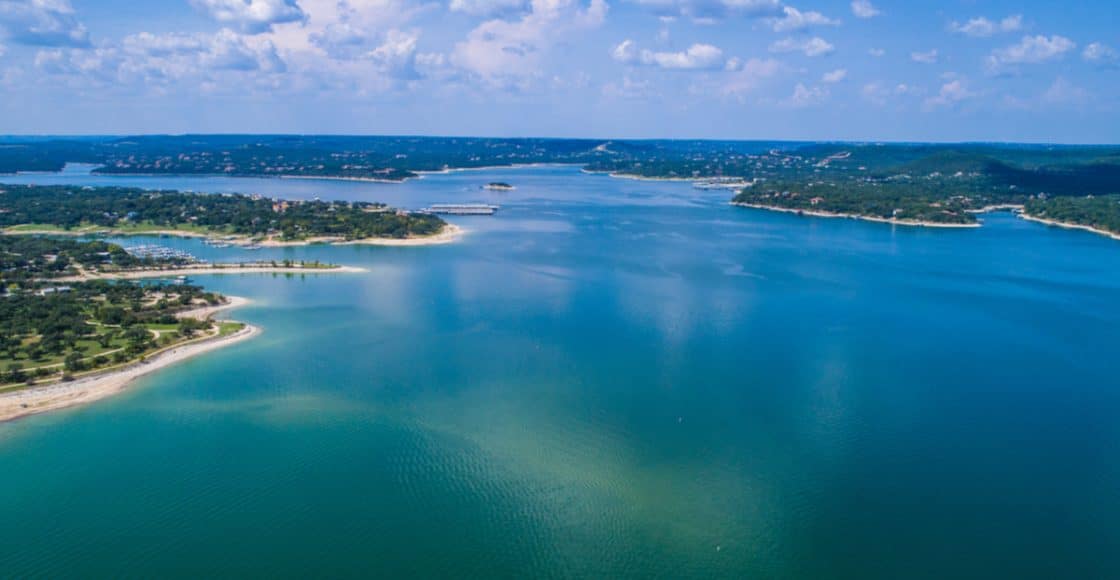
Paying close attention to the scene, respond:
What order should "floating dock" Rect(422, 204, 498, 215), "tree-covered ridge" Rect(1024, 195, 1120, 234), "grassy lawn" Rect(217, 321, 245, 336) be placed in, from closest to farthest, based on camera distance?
"grassy lawn" Rect(217, 321, 245, 336) < "tree-covered ridge" Rect(1024, 195, 1120, 234) < "floating dock" Rect(422, 204, 498, 215)

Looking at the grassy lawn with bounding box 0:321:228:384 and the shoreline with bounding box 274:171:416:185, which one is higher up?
the shoreline with bounding box 274:171:416:185

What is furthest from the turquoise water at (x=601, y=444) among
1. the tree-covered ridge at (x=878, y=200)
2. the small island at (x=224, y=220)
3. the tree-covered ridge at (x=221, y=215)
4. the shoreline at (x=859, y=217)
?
the tree-covered ridge at (x=878, y=200)

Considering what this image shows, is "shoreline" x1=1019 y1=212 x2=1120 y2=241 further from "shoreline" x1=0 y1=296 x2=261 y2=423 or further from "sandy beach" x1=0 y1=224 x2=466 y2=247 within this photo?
"shoreline" x1=0 y1=296 x2=261 y2=423

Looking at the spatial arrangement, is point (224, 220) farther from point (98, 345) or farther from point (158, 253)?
point (98, 345)

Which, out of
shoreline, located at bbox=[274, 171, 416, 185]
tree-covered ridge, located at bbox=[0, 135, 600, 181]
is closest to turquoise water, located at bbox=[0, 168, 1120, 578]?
shoreline, located at bbox=[274, 171, 416, 185]

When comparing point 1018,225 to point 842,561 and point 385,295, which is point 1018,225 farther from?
point 842,561

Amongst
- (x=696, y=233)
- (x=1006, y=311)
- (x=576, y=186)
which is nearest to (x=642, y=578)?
(x=1006, y=311)
